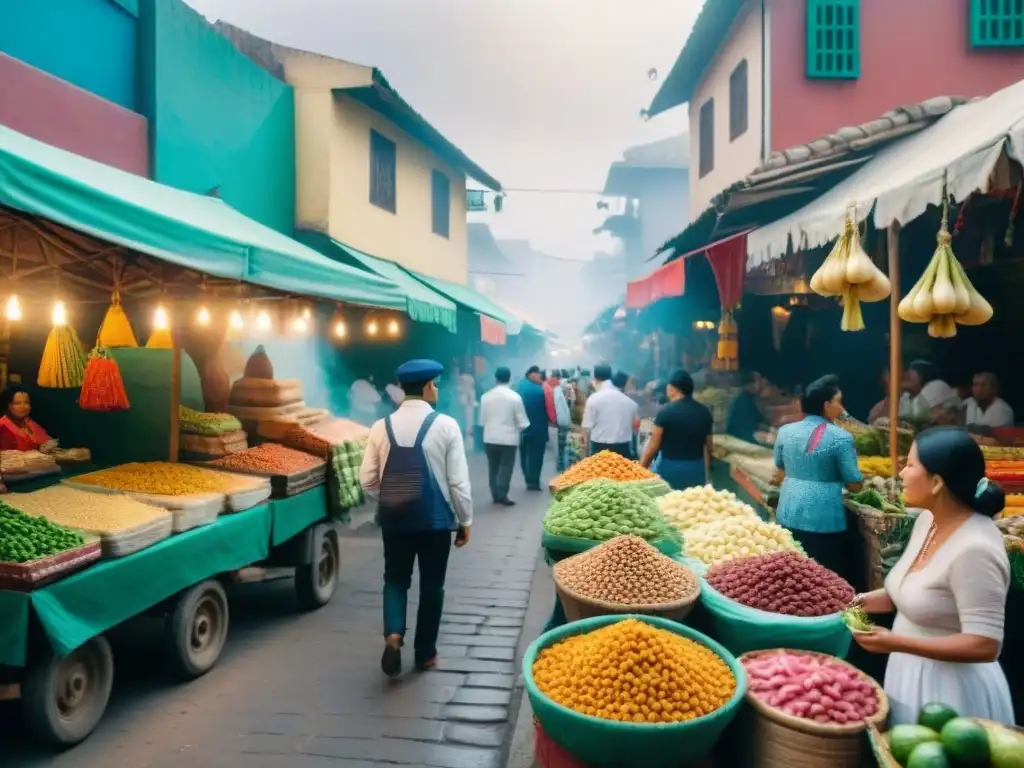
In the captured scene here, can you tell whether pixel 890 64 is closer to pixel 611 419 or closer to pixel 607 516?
pixel 611 419

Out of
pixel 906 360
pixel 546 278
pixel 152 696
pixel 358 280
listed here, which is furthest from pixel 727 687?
pixel 546 278

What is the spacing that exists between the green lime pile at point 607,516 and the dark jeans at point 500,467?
6.26 metres

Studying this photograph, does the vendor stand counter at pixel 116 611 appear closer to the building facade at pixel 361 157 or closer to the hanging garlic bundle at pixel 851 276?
the hanging garlic bundle at pixel 851 276

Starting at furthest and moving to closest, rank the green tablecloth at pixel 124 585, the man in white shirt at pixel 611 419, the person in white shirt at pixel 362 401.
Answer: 1. the person in white shirt at pixel 362 401
2. the man in white shirt at pixel 611 419
3. the green tablecloth at pixel 124 585

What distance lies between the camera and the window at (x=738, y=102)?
518 inches

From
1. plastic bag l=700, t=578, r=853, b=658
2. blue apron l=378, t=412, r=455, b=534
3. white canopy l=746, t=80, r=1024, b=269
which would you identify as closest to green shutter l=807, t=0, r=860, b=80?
white canopy l=746, t=80, r=1024, b=269

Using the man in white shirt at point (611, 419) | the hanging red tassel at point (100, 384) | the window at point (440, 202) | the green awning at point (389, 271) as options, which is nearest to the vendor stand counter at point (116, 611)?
the hanging red tassel at point (100, 384)

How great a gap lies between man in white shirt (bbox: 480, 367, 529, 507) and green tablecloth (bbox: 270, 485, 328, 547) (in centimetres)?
444

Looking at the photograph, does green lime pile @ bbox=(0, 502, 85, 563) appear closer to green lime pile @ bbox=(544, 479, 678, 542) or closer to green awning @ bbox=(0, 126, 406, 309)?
green awning @ bbox=(0, 126, 406, 309)

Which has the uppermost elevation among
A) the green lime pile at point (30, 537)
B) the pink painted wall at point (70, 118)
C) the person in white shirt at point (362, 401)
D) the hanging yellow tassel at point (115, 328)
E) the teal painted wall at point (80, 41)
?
the teal painted wall at point (80, 41)

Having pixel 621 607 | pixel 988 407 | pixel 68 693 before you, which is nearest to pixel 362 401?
pixel 68 693

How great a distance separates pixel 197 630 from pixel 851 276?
5.04 m

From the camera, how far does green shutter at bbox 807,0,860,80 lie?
1167cm

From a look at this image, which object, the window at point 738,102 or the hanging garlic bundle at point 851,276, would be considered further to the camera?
the window at point 738,102
